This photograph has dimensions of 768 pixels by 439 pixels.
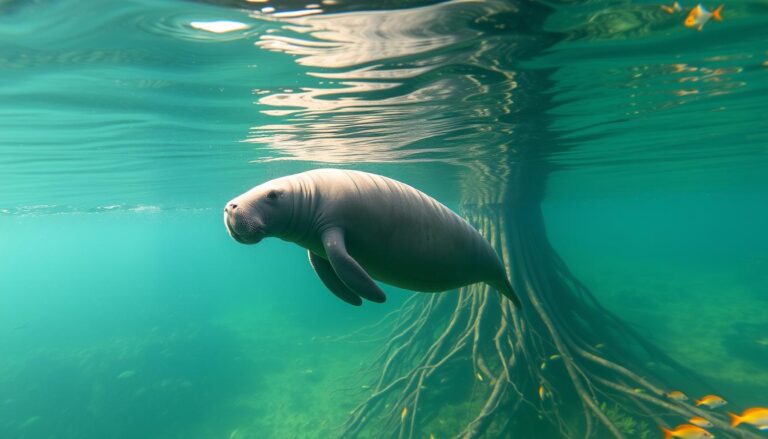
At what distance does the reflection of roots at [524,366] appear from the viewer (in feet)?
27.2

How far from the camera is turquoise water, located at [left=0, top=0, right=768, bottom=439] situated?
5578mm

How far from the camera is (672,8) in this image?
5.25 meters

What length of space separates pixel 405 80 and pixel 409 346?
8383 mm

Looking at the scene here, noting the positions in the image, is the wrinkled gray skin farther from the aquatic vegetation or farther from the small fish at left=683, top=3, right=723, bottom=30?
the aquatic vegetation

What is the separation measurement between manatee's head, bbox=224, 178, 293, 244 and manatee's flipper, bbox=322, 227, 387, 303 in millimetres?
355

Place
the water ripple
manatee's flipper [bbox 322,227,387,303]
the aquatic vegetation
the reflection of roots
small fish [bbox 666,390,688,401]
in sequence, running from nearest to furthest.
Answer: manatee's flipper [bbox 322,227,387,303] → the water ripple → small fish [bbox 666,390,688,401] → the aquatic vegetation → the reflection of roots

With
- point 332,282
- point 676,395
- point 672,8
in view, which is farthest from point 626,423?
point 332,282

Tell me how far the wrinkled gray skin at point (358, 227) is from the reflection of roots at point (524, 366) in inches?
258

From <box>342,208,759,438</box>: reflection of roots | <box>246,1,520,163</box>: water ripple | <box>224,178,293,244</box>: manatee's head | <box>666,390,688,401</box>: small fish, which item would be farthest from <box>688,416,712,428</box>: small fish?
<box>224,178,293,244</box>: manatee's head

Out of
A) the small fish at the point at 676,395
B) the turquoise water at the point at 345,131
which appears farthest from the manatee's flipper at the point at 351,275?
the small fish at the point at 676,395

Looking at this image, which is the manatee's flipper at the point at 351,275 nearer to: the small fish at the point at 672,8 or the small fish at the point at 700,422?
the small fish at the point at 672,8

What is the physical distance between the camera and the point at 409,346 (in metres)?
13.0

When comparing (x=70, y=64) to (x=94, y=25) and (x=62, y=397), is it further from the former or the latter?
(x=62, y=397)

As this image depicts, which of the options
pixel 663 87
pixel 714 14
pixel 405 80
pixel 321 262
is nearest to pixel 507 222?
pixel 663 87
